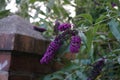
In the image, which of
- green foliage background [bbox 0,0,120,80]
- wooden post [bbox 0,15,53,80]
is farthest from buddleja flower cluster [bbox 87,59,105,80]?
wooden post [bbox 0,15,53,80]

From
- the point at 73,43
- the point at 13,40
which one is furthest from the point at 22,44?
the point at 73,43

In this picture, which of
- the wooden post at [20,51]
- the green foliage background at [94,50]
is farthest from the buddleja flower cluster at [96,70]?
the wooden post at [20,51]

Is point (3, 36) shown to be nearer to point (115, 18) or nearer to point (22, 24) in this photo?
point (22, 24)

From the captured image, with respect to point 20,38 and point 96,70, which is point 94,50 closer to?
point 96,70

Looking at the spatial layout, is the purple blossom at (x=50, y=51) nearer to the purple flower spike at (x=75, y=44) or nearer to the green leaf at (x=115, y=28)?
the purple flower spike at (x=75, y=44)

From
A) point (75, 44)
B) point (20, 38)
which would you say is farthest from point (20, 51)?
point (75, 44)

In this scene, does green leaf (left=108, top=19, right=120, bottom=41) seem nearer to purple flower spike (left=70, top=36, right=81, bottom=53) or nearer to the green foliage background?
the green foliage background
